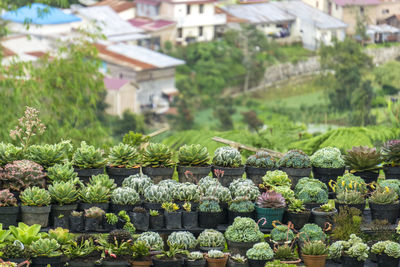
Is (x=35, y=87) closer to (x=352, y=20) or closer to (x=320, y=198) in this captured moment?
(x=320, y=198)

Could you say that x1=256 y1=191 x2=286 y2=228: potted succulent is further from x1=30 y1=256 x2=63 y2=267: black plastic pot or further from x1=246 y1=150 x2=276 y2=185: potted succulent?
x1=30 y1=256 x2=63 y2=267: black plastic pot

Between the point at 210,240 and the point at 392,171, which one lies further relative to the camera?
the point at 392,171

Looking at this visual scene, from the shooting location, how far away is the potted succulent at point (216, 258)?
8.03m

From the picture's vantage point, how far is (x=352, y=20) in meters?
67.3

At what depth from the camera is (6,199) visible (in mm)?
8484

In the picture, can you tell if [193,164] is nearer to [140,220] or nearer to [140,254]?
[140,220]

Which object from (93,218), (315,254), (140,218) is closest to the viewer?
(315,254)

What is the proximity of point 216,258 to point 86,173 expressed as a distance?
7.00 ft

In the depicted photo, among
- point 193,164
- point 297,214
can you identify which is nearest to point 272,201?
point 297,214

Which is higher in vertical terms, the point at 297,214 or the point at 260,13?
the point at 260,13

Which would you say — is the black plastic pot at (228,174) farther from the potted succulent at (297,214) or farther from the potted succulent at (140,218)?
the potted succulent at (140,218)

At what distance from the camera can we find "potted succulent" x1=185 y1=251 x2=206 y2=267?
316 inches

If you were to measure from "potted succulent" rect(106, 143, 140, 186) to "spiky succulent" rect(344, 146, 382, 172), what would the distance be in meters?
2.64

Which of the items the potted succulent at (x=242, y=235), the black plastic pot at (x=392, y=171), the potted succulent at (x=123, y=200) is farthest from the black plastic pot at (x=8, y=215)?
the black plastic pot at (x=392, y=171)
